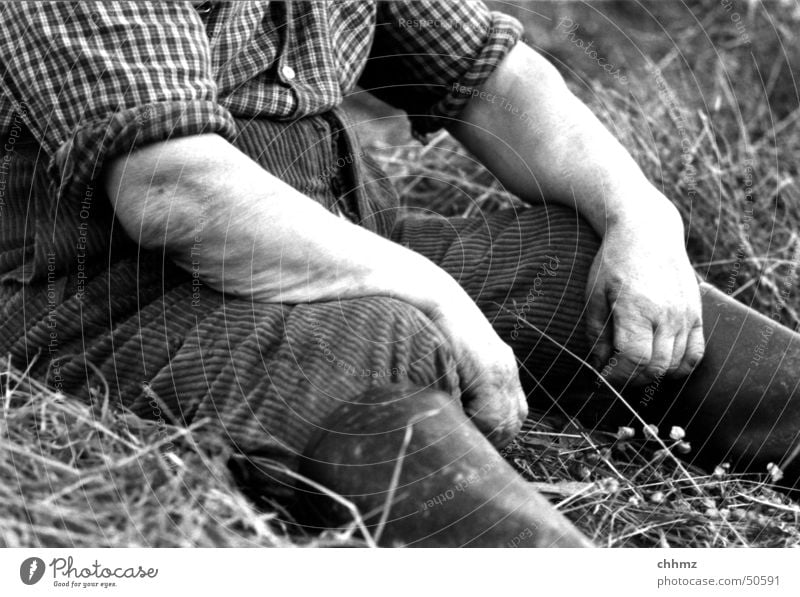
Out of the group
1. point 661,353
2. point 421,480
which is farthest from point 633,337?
point 421,480

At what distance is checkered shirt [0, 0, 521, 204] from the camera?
0.69 meters

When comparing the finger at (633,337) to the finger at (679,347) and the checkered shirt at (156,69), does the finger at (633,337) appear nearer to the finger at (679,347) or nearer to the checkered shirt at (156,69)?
the finger at (679,347)

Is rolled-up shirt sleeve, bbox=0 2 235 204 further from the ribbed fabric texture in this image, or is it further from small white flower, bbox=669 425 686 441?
small white flower, bbox=669 425 686 441

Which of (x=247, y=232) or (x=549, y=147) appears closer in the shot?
(x=247, y=232)

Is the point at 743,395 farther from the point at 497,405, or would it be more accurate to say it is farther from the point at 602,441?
the point at 497,405

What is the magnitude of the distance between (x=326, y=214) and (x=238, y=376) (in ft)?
0.45

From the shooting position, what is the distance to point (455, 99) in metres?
0.97

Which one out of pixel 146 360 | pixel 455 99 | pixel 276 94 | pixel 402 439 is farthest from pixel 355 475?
pixel 455 99

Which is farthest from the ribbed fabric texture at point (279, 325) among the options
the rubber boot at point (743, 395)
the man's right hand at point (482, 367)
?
the rubber boot at point (743, 395)

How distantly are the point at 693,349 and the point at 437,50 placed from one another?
1.22ft

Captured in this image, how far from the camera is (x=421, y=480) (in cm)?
65

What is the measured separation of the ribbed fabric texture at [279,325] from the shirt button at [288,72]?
4cm
